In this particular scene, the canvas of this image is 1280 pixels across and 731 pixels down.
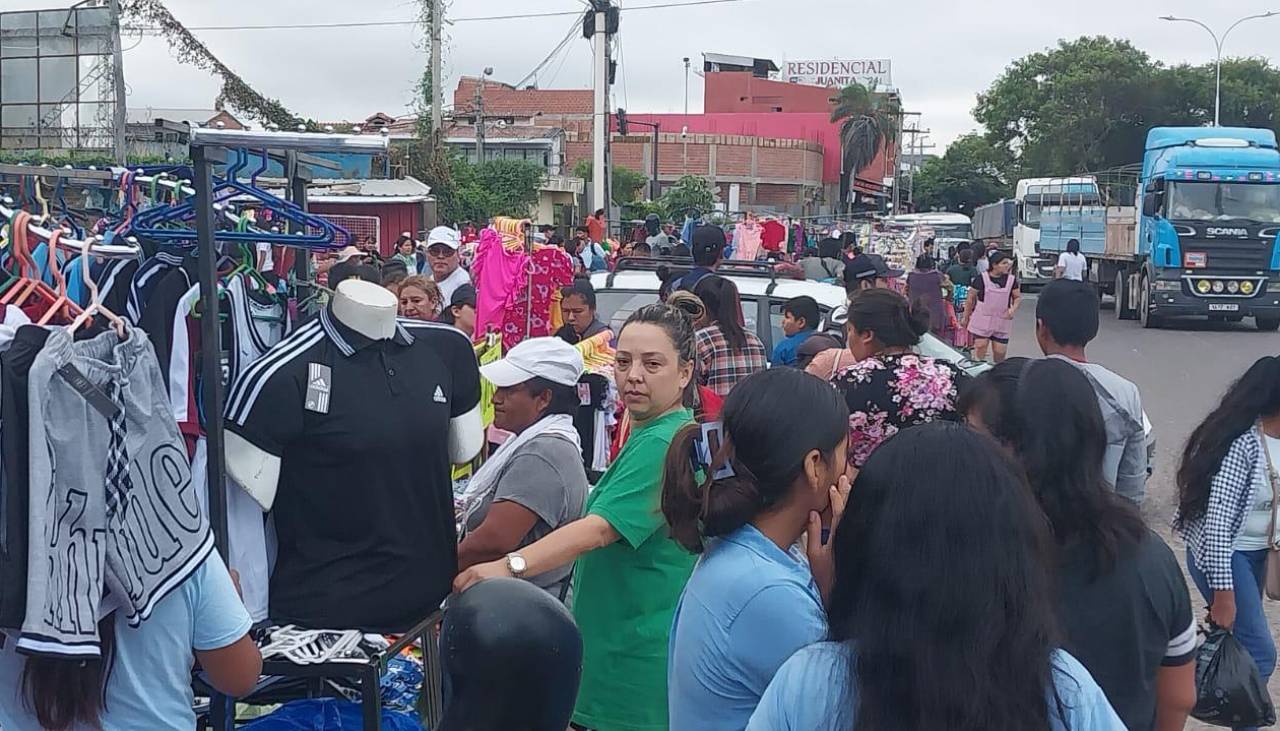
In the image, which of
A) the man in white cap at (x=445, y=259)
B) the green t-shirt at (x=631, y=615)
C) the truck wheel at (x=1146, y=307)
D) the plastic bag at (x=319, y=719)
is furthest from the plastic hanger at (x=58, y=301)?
the truck wheel at (x=1146, y=307)

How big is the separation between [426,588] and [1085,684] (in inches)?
82.0

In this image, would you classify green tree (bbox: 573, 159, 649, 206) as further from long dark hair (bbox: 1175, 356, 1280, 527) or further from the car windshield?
long dark hair (bbox: 1175, 356, 1280, 527)

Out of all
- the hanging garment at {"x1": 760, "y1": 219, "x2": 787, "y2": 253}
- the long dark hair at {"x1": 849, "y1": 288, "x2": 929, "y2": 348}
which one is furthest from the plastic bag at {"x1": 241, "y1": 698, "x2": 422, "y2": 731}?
the hanging garment at {"x1": 760, "y1": 219, "x2": 787, "y2": 253}

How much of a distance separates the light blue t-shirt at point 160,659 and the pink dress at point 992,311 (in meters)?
12.4

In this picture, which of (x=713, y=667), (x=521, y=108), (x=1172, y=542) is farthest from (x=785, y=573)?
(x=521, y=108)

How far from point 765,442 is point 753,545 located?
0.20 meters

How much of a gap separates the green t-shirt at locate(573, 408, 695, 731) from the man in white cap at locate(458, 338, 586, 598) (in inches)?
8.7

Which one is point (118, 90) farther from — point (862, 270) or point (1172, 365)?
point (1172, 365)

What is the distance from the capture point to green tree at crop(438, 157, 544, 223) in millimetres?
31484

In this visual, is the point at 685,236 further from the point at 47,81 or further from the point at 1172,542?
the point at 47,81

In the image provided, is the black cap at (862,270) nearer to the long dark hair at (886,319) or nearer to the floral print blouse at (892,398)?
the long dark hair at (886,319)

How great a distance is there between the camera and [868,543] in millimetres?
1823

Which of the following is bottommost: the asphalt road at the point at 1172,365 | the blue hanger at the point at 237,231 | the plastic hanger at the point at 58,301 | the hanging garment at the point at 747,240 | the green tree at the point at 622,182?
the asphalt road at the point at 1172,365

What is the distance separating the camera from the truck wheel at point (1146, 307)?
951 inches
